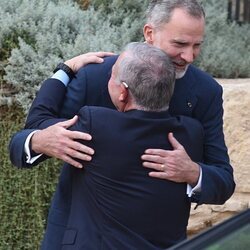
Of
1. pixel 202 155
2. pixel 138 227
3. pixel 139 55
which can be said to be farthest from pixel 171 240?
pixel 139 55

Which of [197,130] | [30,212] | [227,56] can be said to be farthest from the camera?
[227,56]

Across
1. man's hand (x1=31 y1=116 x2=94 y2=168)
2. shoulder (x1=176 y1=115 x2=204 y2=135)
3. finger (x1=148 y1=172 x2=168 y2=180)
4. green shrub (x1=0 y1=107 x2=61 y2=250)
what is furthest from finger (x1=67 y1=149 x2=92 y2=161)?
green shrub (x1=0 y1=107 x2=61 y2=250)

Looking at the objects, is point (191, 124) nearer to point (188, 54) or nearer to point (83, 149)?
point (188, 54)

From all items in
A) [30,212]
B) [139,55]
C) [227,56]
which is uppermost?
[139,55]

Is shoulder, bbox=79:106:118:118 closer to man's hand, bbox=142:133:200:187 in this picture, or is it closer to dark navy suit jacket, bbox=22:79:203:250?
dark navy suit jacket, bbox=22:79:203:250

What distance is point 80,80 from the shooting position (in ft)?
10.5

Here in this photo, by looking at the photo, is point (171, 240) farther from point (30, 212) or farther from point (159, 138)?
point (30, 212)

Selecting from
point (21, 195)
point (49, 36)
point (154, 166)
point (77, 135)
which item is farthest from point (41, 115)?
point (49, 36)

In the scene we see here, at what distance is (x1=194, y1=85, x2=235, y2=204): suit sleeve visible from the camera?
307 centimetres

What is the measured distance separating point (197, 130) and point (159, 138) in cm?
18

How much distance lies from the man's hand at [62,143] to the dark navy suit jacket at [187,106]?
10cm

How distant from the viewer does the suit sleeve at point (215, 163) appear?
307 centimetres

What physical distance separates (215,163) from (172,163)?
26cm

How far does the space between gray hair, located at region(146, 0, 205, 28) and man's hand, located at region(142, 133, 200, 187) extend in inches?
16.9
